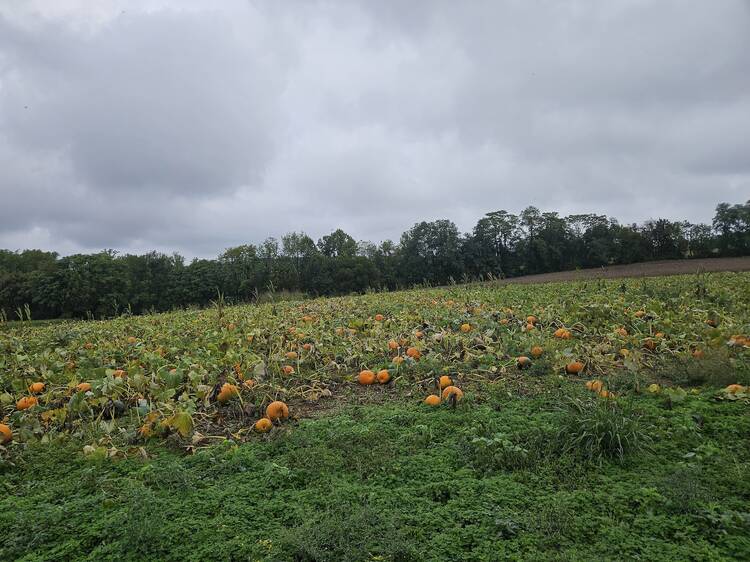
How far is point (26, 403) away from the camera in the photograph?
3955 millimetres

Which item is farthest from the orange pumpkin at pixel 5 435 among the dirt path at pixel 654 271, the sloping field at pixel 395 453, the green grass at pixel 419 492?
the dirt path at pixel 654 271

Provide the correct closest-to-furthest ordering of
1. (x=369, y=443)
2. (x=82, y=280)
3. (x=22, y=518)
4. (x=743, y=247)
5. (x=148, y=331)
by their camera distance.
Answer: (x=22, y=518) < (x=369, y=443) < (x=148, y=331) < (x=743, y=247) < (x=82, y=280)

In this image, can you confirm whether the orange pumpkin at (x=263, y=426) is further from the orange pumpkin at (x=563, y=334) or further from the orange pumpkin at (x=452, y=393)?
the orange pumpkin at (x=563, y=334)

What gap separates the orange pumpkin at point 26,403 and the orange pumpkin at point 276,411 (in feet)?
7.06

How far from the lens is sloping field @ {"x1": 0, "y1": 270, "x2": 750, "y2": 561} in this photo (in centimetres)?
209

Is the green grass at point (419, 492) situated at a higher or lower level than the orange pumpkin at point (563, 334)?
lower

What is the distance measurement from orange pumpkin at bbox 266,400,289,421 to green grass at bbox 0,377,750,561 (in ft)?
0.75

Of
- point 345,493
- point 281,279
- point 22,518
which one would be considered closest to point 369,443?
point 345,493

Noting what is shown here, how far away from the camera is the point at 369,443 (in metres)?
3.03

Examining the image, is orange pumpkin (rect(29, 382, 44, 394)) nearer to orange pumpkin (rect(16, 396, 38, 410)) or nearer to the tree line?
orange pumpkin (rect(16, 396, 38, 410))

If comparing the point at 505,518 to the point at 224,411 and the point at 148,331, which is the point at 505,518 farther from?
the point at 148,331

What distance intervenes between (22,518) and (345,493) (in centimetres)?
169

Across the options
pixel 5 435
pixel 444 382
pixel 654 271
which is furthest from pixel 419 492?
pixel 654 271

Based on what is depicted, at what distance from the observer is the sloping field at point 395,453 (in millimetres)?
2092
